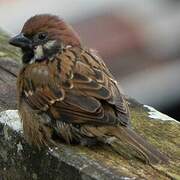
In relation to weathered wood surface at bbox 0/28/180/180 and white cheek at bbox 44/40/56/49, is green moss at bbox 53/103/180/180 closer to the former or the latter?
weathered wood surface at bbox 0/28/180/180

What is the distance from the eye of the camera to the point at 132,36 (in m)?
8.14

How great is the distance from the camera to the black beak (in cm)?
462

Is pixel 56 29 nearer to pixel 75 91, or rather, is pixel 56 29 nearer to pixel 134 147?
pixel 75 91

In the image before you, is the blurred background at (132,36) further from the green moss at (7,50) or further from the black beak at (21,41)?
the black beak at (21,41)

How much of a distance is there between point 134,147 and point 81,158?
37cm

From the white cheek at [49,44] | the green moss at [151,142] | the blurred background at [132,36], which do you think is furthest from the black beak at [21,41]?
the blurred background at [132,36]

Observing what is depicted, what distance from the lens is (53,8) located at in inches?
343

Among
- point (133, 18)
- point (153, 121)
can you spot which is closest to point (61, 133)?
point (153, 121)

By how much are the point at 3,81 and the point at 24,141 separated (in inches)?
23.5

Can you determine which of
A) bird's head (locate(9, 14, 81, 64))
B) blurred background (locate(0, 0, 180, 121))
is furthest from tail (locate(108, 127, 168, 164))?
blurred background (locate(0, 0, 180, 121))

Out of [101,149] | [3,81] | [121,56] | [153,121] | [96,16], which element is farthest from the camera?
[96,16]

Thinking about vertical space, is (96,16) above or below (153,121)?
below

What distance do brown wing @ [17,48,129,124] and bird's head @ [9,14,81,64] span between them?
9 cm

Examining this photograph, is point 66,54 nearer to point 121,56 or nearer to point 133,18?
point 121,56
